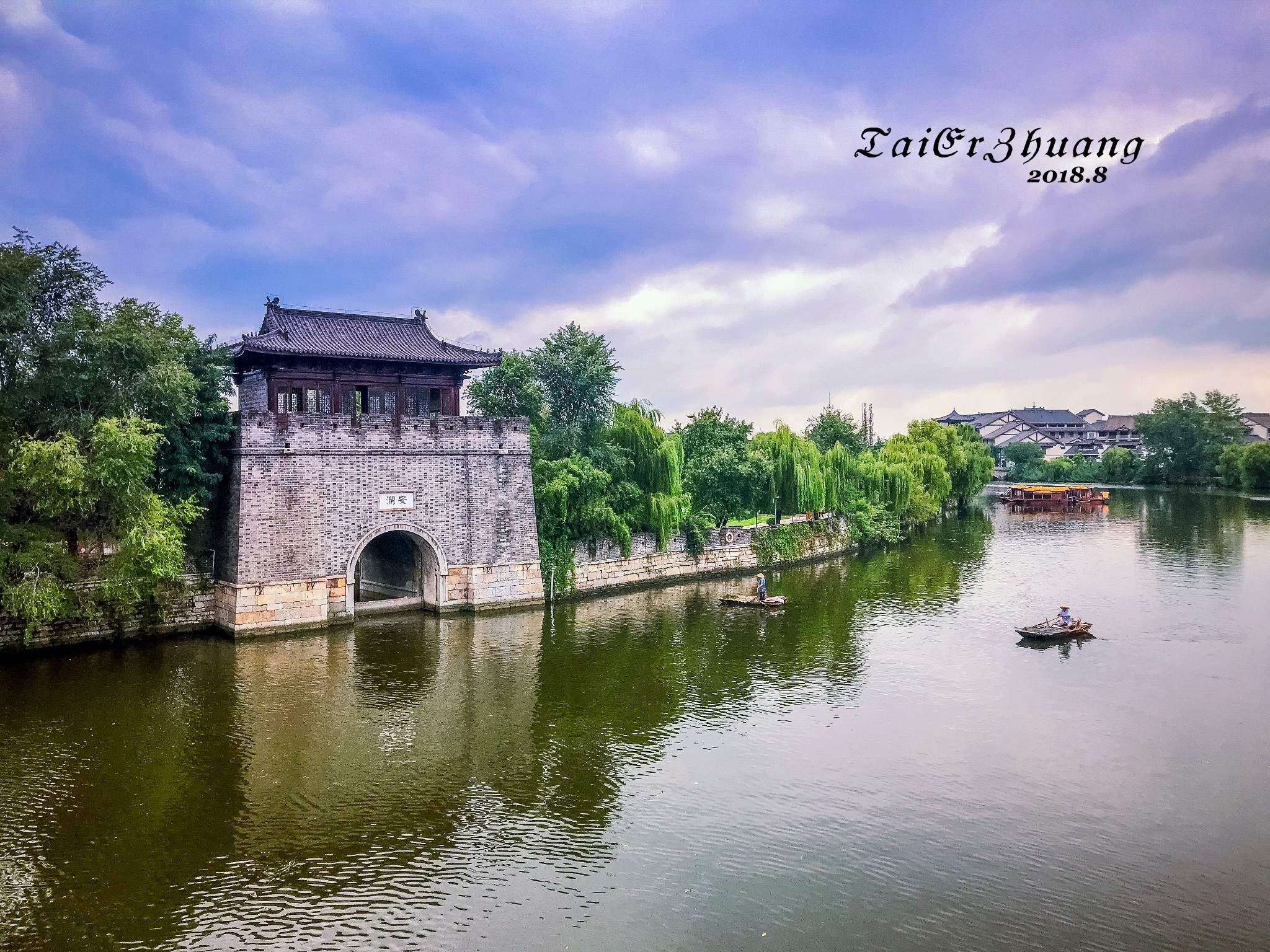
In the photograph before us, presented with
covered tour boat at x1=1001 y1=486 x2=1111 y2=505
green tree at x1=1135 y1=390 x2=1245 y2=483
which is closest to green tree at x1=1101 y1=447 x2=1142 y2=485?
green tree at x1=1135 y1=390 x2=1245 y2=483

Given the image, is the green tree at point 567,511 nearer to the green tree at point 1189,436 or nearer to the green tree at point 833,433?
the green tree at point 833,433

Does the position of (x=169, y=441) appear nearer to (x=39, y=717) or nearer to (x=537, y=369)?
(x=39, y=717)

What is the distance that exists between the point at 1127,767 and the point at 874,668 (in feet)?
13.9

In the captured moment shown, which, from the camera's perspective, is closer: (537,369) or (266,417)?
(266,417)

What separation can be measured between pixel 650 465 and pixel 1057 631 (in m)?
9.21

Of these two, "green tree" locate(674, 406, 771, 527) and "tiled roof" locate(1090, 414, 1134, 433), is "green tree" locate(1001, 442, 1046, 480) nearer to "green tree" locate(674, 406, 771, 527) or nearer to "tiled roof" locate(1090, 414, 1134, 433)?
"tiled roof" locate(1090, 414, 1134, 433)

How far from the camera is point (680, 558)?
21781 millimetres

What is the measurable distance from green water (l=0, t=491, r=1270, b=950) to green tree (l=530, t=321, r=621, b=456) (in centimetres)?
516

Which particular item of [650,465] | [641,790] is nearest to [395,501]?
[650,465]

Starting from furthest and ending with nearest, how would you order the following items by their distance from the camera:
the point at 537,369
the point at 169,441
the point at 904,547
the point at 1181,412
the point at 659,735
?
the point at 1181,412
the point at 904,547
the point at 537,369
the point at 169,441
the point at 659,735

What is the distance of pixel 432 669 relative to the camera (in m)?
13.3

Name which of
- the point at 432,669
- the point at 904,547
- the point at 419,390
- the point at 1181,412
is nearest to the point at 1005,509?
the point at 904,547

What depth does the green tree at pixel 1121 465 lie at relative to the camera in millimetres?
58594

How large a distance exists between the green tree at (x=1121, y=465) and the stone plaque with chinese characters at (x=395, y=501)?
5491cm
